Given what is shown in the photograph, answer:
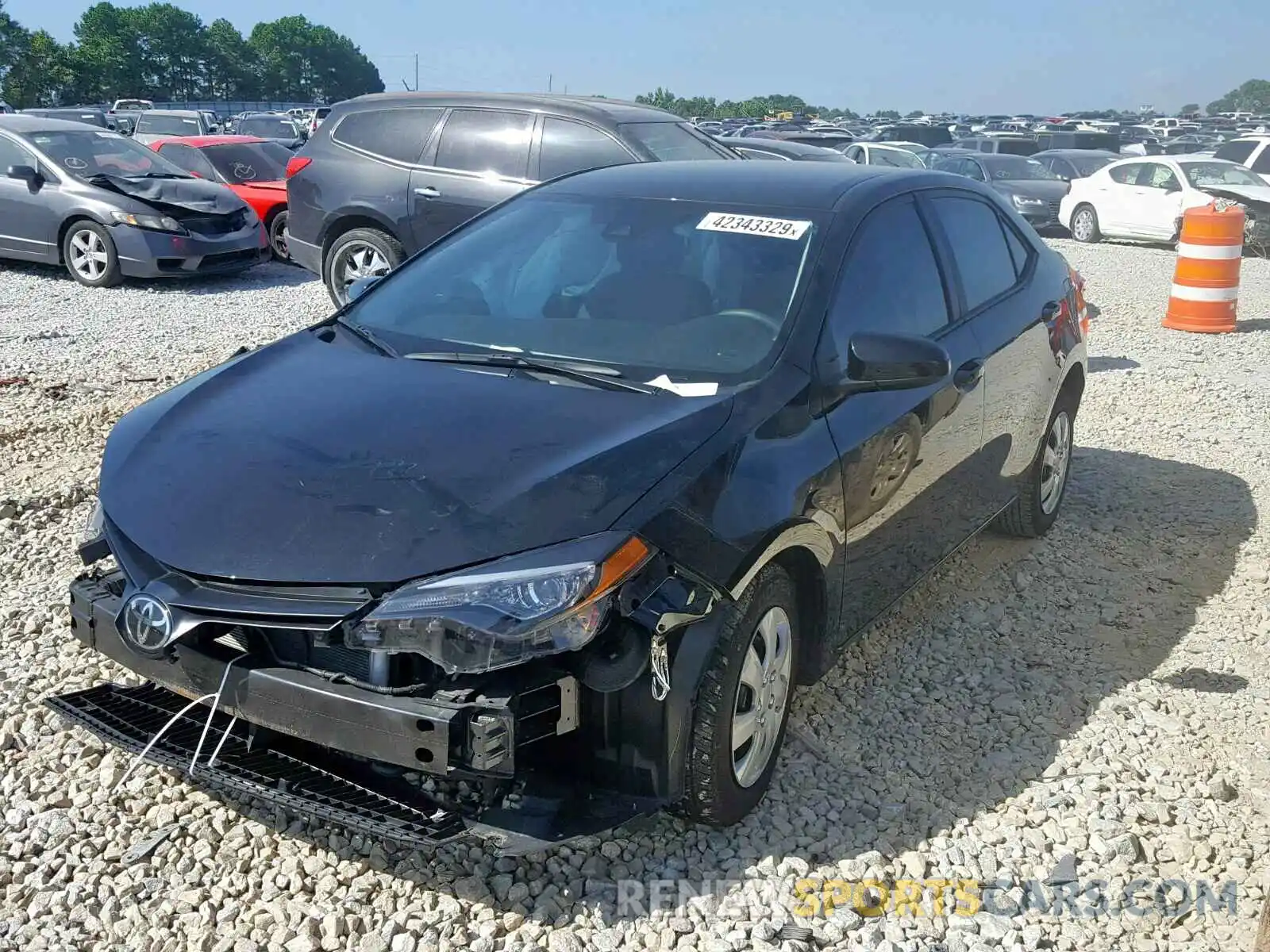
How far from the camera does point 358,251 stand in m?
9.99

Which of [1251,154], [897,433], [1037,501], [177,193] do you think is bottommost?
[1037,501]

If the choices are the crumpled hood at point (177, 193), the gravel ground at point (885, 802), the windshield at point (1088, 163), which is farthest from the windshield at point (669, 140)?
the windshield at point (1088, 163)

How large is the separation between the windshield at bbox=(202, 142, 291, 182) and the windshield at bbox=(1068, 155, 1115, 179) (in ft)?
46.7

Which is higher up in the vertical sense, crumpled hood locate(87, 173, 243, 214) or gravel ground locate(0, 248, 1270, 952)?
crumpled hood locate(87, 173, 243, 214)

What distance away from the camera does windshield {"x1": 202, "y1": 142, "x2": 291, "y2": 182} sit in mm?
14078

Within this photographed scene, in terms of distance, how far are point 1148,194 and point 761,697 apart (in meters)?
17.3

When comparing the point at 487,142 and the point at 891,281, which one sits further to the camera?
the point at 487,142

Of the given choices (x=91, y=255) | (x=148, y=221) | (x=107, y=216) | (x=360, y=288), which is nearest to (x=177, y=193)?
(x=148, y=221)

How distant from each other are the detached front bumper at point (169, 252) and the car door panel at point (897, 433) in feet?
28.8

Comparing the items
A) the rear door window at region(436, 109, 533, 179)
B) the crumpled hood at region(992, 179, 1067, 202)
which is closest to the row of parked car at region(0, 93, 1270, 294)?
the rear door window at region(436, 109, 533, 179)

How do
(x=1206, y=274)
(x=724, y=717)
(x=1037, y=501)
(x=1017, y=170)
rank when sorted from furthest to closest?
(x=1017, y=170)
(x=1206, y=274)
(x=1037, y=501)
(x=724, y=717)

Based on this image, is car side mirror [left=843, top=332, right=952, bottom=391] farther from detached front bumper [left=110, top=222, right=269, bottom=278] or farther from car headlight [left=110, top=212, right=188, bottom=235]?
car headlight [left=110, top=212, right=188, bottom=235]

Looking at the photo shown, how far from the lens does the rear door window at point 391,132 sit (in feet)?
32.3

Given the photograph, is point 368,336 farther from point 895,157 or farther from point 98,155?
point 895,157
